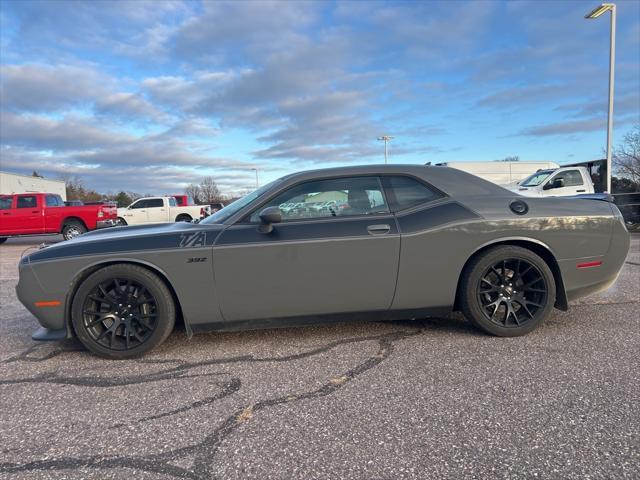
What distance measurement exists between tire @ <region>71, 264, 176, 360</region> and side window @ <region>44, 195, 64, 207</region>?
14265mm

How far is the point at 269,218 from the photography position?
3.17m

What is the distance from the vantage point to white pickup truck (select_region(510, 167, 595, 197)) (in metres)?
12.1

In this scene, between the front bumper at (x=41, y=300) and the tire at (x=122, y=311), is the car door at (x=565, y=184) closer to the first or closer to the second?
the tire at (x=122, y=311)

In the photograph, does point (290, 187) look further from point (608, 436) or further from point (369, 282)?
point (608, 436)

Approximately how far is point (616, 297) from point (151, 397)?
481 centimetres

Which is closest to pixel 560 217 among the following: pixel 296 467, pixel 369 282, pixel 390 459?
pixel 369 282

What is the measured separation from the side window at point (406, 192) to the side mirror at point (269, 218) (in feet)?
3.15

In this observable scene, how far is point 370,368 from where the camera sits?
9.70 ft

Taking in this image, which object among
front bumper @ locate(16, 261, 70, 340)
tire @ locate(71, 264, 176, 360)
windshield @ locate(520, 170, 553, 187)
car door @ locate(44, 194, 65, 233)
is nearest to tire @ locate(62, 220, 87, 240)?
car door @ locate(44, 194, 65, 233)

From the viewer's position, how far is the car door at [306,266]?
323 centimetres

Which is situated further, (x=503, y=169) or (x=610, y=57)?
(x=503, y=169)

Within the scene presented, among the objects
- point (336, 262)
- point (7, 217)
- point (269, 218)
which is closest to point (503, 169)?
point (336, 262)

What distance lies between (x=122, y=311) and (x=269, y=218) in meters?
1.37

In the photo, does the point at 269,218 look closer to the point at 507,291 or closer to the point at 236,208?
the point at 236,208
